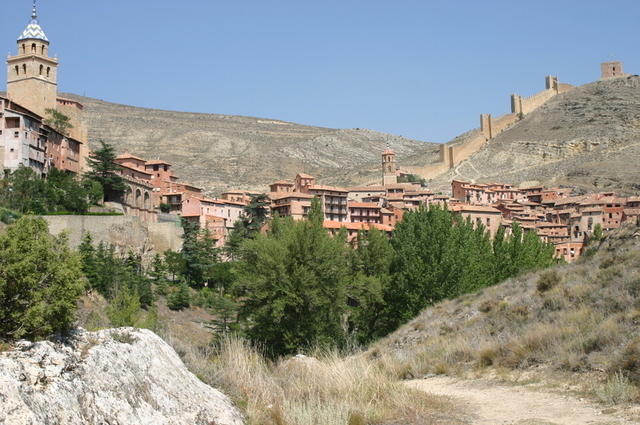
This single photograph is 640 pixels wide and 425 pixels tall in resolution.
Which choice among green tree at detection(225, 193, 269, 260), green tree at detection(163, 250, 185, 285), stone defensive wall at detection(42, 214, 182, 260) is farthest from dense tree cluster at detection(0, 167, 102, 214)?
green tree at detection(225, 193, 269, 260)

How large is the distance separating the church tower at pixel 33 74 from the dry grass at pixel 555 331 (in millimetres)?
45568

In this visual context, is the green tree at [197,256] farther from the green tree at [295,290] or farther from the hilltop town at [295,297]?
the green tree at [295,290]

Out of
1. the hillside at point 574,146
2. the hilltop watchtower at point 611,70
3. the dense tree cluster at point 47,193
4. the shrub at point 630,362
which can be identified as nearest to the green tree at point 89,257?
the dense tree cluster at point 47,193

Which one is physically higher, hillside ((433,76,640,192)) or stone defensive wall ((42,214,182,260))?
hillside ((433,76,640,192))

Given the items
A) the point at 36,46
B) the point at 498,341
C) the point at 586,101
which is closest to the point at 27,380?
the point at 498,341

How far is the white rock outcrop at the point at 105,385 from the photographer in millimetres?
6012

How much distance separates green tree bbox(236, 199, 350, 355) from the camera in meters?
25.9

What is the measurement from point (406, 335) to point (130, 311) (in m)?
13.7

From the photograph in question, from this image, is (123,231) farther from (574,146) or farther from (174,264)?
(574,146)

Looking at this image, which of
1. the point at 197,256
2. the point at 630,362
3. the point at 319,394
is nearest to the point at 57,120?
the point at 197,256

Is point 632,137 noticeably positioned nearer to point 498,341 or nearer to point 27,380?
point 498,341

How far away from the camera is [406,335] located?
19359 millimetres

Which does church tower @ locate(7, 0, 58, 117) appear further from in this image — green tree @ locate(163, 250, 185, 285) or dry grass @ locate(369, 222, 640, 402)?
dry grass @ locate(369, 222, 640, 402)

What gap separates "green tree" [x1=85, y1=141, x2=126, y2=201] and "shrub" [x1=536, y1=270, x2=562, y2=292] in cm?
3923
